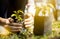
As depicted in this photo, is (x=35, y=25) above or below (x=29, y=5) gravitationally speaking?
below

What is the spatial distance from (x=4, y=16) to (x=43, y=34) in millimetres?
332

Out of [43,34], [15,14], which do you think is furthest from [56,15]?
[15,14]

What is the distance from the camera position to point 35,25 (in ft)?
3.21

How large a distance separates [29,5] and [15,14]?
5.1 inches

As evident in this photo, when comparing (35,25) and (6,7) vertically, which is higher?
(6,7)

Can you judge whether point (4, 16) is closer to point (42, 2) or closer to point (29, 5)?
point (29, 5)

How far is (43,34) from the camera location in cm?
99

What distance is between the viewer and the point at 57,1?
0.98 metres

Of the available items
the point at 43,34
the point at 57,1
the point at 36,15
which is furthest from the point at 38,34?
the point at 57,1

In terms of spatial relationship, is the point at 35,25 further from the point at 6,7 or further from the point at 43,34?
the point at 6,7

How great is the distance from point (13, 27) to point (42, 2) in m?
0.29

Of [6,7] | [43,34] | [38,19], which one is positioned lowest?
[43,34]

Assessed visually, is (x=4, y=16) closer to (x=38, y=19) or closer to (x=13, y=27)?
(x=13, y=27)

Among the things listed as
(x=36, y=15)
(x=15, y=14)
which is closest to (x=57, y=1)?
(x=36, y=15)
